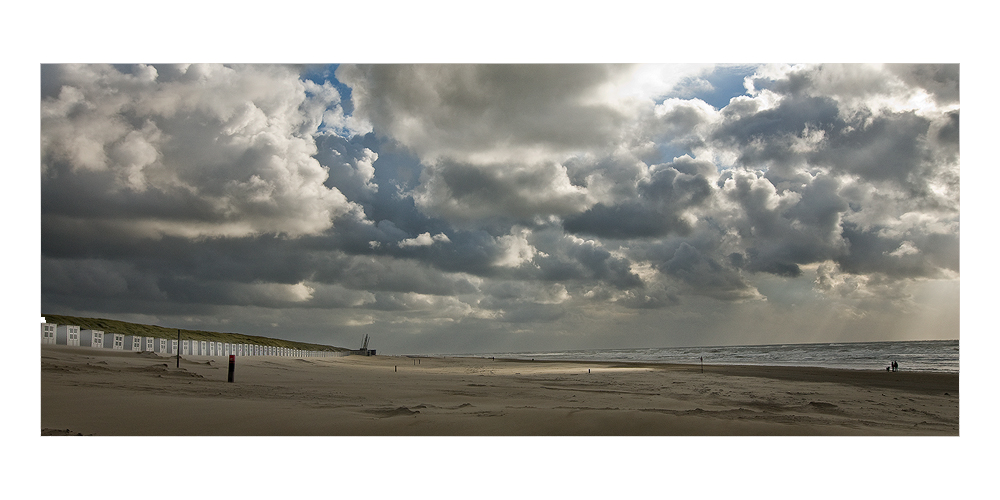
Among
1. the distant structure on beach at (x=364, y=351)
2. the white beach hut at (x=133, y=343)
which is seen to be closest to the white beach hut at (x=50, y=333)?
the white beach hut at (x=133, y=343)

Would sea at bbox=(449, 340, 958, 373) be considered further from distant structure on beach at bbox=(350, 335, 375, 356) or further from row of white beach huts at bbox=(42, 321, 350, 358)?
distant structure on beach at bbox=(350, 335, 375, 356)

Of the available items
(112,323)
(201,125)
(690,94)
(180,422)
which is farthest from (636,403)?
(112,323)

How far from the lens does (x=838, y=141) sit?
9.90m

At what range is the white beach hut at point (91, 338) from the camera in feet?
44.8

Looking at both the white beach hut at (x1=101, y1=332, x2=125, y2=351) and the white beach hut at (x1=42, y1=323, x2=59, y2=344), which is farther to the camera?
the white beach hut at (x1=101, y1=332, x2=125, y2=351)

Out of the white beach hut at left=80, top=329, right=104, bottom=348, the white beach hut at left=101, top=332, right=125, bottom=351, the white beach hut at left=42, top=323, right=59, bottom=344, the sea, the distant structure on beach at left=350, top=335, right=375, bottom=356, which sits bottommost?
the distant structure on beach at left=350, top=335, right=375, bottom=356

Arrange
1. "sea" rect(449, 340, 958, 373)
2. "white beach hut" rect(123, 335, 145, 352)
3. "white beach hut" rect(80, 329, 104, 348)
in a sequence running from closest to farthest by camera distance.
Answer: "white beach hut" rect(80, 329, 104, 348), "white beach hut" rect(123, 335, 145, 352), "sea" rect(449, 340, 958, 373)

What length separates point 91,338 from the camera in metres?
14.0

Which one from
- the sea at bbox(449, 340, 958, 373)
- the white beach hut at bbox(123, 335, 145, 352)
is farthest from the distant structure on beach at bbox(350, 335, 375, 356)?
the white beach hut at bbox(123, 335, 145, 352)

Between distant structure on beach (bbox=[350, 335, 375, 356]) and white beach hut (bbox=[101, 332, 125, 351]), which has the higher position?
white beach hut (bbox=[101, 332, 125, 351])

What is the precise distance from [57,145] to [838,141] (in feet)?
44.6

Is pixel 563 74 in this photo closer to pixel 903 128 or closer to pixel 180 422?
pixel 903 128

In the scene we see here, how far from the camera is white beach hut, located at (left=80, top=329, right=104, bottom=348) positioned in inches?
537

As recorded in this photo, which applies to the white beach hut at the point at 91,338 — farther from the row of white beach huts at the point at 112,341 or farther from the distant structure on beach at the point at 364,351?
the distant structure on beach at the point at 364,351
